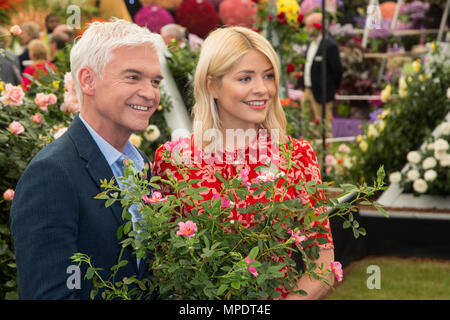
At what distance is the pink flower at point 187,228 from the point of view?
127 cm

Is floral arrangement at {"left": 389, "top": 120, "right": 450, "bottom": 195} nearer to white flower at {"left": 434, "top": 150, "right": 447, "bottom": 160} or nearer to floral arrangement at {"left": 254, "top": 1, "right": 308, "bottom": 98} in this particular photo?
white flower at {"left": 434, "top": 150, "right": 447, "bottom": 160}

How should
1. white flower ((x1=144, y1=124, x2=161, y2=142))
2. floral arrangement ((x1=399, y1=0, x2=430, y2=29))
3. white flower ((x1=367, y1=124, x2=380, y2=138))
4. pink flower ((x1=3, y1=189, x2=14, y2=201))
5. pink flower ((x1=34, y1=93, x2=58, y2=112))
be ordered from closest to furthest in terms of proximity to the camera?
pink flower ((x1=3, y1=189, x2=14, y2=201)) < pink flower ((x1=34, y1=93, x2=58, y2=112)) < white flower ((x1=144, y1=124, x2=161, y2=142)) < white flower ((x1=367, y1=124, x2=380, y2=138)) < floral arrangement ((x1=399, y1=0, x2=430, y2=29))

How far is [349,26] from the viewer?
33.1 ft

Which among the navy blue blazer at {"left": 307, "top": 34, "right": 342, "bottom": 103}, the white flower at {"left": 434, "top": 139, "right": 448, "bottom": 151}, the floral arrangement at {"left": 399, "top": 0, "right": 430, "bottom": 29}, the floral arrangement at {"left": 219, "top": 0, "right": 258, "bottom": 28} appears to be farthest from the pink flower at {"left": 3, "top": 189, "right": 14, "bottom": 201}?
the floral arrangement at {"left": 399, "top": 0, "right": 430, "bottom": 29}

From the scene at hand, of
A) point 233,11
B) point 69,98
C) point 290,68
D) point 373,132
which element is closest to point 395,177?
point 373,132

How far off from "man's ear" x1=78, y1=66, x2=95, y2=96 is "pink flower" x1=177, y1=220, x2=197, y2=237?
1.85 feet

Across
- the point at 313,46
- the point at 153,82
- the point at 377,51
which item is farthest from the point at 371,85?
the point at 153,82

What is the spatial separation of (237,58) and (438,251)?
378cm

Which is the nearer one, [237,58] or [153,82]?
[153,82]

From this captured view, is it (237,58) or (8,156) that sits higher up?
(237,58)

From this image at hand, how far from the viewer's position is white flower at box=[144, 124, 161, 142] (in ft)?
14.1

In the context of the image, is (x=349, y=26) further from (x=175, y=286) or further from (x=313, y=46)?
(x=175, y=286)

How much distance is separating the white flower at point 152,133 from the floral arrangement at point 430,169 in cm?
235

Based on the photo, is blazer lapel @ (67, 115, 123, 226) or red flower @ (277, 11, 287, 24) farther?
red flower @ (277, 11, 287, 24)
